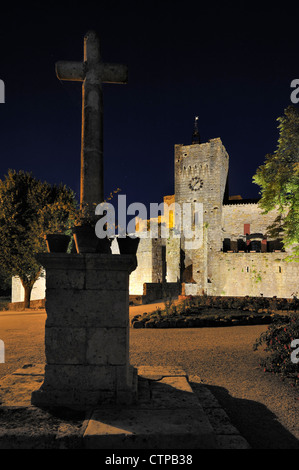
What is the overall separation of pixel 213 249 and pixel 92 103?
31306 mm

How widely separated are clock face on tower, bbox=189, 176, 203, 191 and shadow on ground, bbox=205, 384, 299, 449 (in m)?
33.6

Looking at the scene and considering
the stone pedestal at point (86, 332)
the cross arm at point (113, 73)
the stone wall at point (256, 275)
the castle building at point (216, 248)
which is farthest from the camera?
the castle building at point (216, 248)

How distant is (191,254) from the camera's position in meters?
35.6

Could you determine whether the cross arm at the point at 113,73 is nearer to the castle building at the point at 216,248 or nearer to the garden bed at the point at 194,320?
the garden bed at the point at 194,320

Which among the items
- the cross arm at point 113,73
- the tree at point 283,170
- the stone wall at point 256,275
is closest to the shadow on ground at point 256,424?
the cross arm at point 113,73

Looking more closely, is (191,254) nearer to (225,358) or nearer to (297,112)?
(297,112)

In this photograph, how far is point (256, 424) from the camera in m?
3.58

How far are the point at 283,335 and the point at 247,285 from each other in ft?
81.6

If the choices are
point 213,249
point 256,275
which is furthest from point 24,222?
point 213,249

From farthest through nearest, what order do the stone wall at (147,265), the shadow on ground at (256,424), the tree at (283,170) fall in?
the stone wall at (147,265) < the tree at (283,170) < the shadow on ground at (256,424)

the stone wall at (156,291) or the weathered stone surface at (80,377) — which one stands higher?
the weathered stone surface at (80,377)

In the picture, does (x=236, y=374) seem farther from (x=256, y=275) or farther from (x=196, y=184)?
(x=196, y=184)

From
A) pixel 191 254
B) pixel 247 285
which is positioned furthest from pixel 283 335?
pixel 191 254

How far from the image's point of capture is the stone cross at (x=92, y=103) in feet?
14.3
